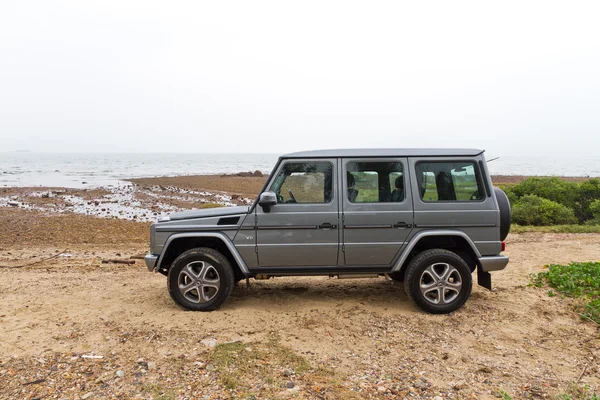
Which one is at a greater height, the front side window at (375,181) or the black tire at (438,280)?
the front side window at (375,181)

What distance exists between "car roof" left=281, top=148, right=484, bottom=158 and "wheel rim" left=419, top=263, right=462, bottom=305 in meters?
1.45

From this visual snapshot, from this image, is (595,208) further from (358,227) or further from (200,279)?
(200,279)

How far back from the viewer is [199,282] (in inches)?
217

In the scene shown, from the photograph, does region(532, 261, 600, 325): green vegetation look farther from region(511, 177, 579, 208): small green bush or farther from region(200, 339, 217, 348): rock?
region(511, 177, 579, 208): small green bush

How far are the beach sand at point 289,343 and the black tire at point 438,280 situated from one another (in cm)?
17

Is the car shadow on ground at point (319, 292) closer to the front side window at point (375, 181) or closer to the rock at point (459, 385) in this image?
the front side window at point (375, 181)

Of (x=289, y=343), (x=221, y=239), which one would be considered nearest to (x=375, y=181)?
(x=221, y=239)

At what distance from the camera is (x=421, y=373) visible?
4.10m

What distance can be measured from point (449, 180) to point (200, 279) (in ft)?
11.5

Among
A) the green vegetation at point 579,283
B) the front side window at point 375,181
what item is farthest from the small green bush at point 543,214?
the front side window at point 375,181

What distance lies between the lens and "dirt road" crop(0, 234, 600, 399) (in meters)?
3.87

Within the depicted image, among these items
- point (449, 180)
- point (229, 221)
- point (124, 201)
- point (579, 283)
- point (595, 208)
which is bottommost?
point (124, 201)

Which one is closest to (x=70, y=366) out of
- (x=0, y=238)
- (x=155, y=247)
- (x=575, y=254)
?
(x=155, y=247)

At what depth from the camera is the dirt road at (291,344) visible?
12.7ft
